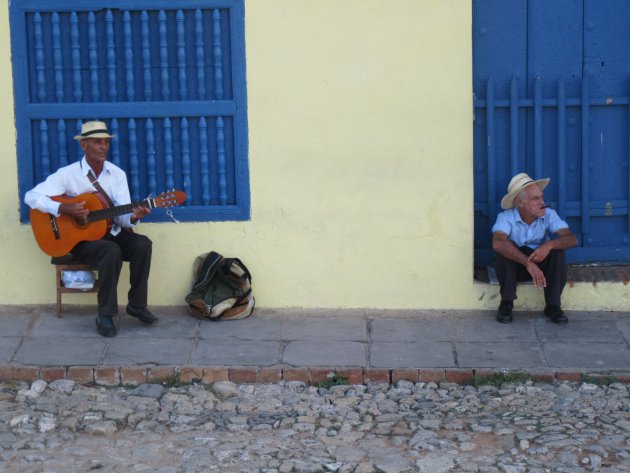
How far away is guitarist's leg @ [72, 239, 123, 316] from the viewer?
755 cm

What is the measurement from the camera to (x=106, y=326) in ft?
25.0

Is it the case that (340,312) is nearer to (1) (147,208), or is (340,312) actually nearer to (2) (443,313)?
(2) (443,313)

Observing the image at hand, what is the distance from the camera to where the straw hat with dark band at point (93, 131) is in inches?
301

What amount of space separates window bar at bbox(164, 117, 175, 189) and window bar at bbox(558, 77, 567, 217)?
9.07 ft

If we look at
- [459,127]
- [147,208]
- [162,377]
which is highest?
[459,127]

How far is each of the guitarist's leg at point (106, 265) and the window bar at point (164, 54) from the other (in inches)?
46.2

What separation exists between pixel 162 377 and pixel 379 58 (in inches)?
105

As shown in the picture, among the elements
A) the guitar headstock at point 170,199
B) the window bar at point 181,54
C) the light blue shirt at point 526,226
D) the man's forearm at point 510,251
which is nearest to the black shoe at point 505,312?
the man's forearm at point 510,251

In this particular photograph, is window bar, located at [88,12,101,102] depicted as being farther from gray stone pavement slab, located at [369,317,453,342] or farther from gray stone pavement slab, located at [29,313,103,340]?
gray stone pavement slab, located at [369,317,453,342]

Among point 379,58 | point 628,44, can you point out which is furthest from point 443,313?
point 628,44

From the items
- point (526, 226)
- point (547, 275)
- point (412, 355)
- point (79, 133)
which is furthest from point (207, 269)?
point (547, 275)

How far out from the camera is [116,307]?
7641mm

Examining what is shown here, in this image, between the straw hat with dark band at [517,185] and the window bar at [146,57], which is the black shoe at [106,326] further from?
the straw hat with dark band at [517,185]

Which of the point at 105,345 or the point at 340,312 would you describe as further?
the point at 340,312
